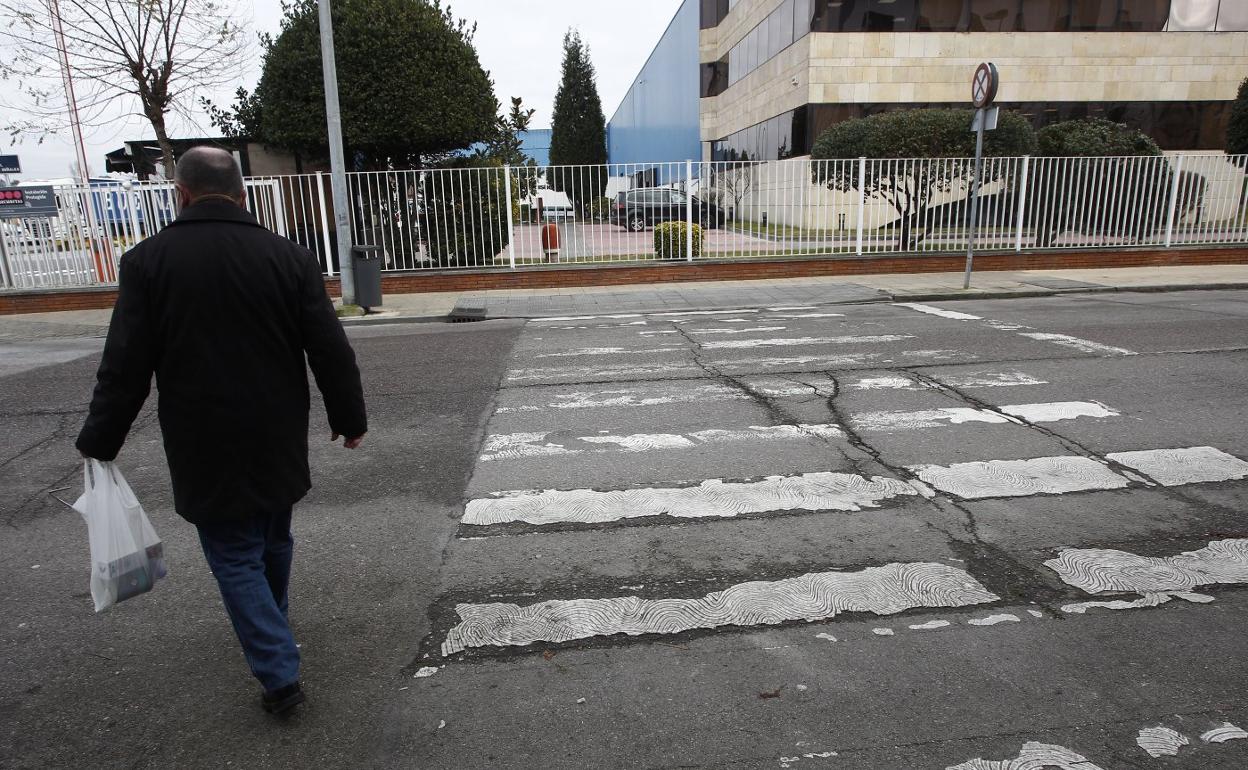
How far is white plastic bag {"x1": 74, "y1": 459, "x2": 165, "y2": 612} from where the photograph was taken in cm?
271

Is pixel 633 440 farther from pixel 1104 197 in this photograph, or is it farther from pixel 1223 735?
pixel 1104 197

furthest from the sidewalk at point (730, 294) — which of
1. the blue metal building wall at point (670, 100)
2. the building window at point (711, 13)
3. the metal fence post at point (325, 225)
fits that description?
the building window at point (711, 13)

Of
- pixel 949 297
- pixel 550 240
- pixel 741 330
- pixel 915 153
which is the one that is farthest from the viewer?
pixel 915 153

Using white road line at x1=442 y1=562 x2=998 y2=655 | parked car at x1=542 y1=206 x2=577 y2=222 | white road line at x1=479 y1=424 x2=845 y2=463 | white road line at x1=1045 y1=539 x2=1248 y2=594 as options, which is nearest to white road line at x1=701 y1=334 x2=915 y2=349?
white road line at x1=479 y1=424 x2=845 y2=463

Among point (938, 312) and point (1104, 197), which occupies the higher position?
point (1104, 197)

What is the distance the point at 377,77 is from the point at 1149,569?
1468cm

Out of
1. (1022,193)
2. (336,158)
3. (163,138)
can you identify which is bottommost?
(1022,193)

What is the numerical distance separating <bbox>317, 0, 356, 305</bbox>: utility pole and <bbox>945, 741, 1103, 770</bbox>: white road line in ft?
40.3

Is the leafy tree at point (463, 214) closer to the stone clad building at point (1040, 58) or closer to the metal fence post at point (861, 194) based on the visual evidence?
the metal fence post at point (861, 194)

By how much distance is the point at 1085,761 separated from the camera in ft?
8.16

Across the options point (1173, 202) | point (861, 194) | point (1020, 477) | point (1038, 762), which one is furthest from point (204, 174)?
point (1173, 202)

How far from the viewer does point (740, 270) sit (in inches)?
639

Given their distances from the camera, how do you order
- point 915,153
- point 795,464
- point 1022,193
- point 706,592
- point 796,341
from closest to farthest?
1. point 706,592
2. point 795,464
3. point 796,341
4. point 1022,193
5. point 915,153

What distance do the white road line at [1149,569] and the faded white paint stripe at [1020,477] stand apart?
0.79 metres
